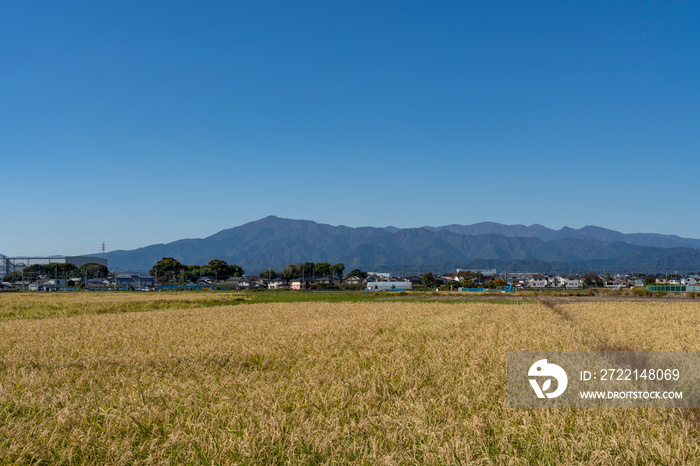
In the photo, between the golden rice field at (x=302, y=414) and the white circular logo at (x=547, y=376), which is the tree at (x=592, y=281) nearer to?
the white circular logo at (x=547, y=376)

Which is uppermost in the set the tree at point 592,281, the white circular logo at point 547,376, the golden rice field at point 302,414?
the golden rice field at point 302,414

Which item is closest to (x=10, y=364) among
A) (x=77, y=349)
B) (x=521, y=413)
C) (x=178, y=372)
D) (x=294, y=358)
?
(x=77, y=349)

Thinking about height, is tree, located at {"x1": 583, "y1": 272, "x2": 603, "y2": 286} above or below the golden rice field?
below

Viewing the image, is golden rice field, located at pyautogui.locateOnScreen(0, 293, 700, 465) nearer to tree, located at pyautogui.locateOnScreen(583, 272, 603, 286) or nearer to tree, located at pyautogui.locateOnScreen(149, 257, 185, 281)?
tree, located at pyautogui.locateOnScreen(583, 272, 603, 286)

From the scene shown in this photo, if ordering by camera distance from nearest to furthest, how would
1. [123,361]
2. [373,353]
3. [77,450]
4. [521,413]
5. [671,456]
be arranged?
[671,456] → [77,450] → [521,413] → [123,361] → [373,353]

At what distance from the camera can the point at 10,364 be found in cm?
1064

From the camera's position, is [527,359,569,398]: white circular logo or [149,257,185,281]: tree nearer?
[527,359,569,398]: white circular logo

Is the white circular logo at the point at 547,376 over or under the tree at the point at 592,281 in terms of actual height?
over

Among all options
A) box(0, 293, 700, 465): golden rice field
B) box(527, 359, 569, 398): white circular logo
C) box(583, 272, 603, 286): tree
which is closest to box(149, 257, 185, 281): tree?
box(583, 272, 603, 286): tree

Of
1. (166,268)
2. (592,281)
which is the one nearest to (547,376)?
(592,281)

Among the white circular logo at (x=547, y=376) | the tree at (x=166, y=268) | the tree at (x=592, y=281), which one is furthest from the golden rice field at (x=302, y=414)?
the tree at (x=166, y=268)

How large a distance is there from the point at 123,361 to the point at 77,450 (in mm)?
5282

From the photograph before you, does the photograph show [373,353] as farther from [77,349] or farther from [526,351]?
[77,349]

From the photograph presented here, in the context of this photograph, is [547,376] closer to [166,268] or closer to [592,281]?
[592,281]
